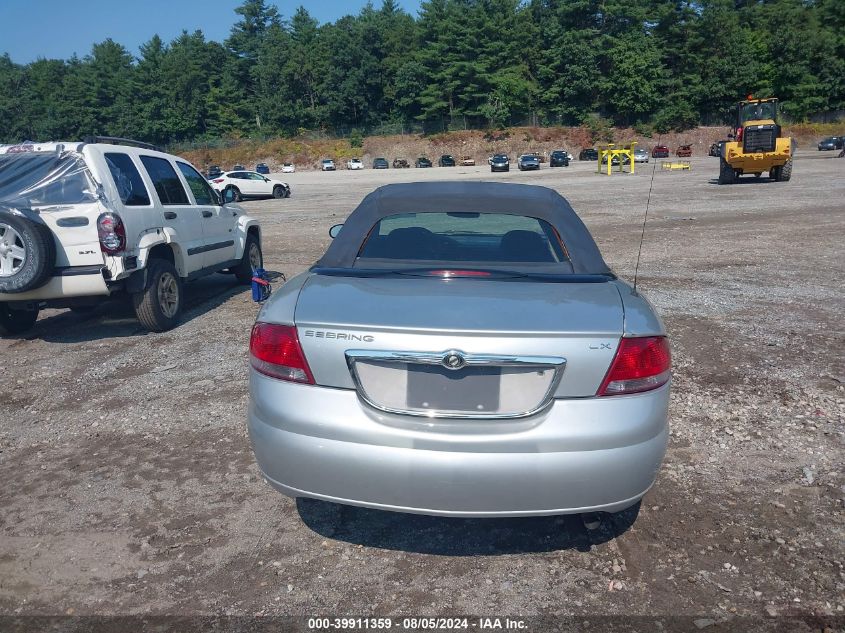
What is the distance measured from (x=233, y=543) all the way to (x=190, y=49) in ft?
417

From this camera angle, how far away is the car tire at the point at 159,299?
6.91 metres

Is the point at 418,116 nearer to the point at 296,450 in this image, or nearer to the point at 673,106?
the point at 673,106

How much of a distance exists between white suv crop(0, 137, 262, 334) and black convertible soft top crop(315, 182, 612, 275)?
3410mm

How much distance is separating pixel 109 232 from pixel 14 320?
6.56 ft

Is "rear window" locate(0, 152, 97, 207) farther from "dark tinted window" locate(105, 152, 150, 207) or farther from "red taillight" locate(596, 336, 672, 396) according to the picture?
"red taillight" locate(596, 336, 672, 396)

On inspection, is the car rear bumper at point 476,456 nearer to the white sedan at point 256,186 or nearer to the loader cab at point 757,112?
the loader cab at point 757,112

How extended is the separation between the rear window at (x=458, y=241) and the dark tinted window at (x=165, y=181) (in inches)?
175

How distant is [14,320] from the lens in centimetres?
738

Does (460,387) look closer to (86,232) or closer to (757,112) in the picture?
(86,232)

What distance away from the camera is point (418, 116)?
329 ft

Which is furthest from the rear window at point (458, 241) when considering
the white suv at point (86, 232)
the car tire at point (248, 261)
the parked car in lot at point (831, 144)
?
the parked car in lot at point (831, 144)

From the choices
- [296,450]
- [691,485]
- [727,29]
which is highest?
[727,29]

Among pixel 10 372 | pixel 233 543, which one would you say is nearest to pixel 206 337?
pixel 10 372

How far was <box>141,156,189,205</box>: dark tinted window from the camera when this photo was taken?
7.56m
